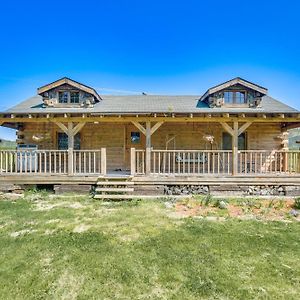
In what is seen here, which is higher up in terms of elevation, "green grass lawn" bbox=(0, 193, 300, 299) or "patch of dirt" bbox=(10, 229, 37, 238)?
"patch of dirt" bbox=(10, 229, 37, 238)

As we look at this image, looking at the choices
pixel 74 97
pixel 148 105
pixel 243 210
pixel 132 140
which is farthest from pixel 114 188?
pixel 74 97

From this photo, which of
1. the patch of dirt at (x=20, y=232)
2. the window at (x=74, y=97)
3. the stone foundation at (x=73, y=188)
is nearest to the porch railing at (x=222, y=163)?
the stone foundation at (x=73, y=188)

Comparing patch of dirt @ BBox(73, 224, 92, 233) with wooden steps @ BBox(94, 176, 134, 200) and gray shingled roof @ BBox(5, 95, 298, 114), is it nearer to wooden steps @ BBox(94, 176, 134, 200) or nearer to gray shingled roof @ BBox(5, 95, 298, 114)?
wooden steps @ BBox(94, 176, 134, 200)

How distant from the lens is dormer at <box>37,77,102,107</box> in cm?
1242

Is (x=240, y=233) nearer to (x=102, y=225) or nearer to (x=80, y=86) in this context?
(x=102, y=225)

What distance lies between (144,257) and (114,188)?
5096 mm

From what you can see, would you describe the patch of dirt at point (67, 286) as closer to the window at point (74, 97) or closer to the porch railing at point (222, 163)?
the porch railing at point (222, 163)

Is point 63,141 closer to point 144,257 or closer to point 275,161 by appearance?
point 144,257

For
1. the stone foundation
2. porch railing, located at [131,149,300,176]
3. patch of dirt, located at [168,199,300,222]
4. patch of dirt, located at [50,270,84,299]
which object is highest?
porch railing, located at [131,149,300,176]

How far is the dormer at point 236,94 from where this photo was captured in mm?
12148

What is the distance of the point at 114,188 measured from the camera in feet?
31.4

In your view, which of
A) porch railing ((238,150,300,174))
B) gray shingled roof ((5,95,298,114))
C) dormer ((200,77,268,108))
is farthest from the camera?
dormer ((200,77,268,108))

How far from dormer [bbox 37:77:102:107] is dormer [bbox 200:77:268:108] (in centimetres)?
622

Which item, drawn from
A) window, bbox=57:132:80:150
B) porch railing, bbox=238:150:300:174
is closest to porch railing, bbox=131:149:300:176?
porch railing, bbox=238:150:300:174
